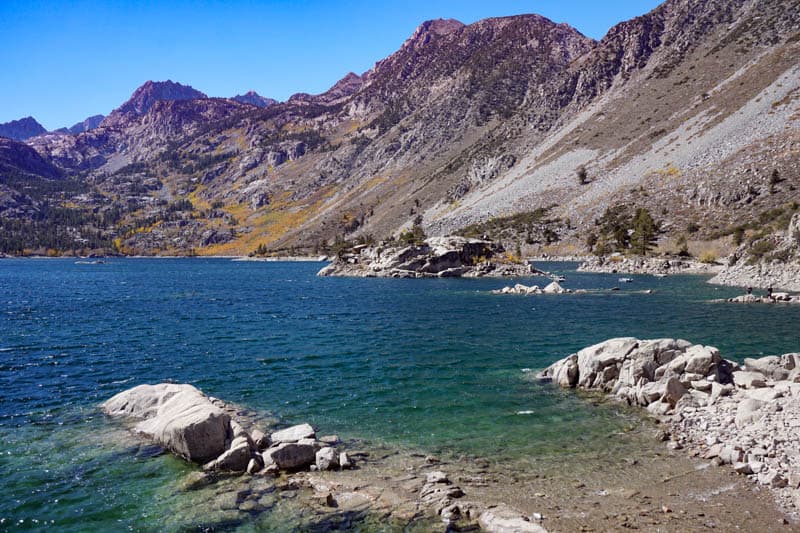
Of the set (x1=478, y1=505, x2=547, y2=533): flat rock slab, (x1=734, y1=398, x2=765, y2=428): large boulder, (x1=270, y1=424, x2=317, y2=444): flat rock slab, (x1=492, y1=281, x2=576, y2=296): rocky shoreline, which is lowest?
(x1=492, y1=281, x2=576, y2=296): rocky shoreline

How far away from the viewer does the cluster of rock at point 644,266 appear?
334 ft

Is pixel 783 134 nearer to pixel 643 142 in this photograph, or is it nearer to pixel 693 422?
pixel 643 142

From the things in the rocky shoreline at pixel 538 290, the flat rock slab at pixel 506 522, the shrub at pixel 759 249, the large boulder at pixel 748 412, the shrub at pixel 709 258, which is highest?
the shrub at pixel 759 249

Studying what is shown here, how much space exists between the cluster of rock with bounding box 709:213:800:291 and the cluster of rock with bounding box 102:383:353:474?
72334 millimetres

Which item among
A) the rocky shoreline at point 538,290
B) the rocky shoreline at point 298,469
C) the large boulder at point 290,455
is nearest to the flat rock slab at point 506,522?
the rocky shoreline at point 298,469

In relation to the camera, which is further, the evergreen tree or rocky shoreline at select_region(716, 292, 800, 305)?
the evergreen tree

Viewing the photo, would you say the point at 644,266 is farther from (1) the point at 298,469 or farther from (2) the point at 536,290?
(1) the point at 298,469

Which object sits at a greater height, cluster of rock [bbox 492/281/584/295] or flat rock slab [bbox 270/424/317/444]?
flat rock slab [bbox 270/424/317/444]

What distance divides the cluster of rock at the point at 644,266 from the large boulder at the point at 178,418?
103582mm

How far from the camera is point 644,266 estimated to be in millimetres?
110625

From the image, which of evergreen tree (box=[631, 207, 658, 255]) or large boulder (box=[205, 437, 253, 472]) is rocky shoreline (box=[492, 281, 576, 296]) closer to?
evergreen tree (box=[631, 207, 658, 255])

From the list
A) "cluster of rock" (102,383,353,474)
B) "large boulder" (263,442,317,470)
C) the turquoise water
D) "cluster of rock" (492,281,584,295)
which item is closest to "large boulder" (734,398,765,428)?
the turquoise water

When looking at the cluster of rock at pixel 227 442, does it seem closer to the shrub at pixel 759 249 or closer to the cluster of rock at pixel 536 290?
the cluster of rock at pixel 536 290

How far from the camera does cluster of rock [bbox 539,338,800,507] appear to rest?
17703mm
